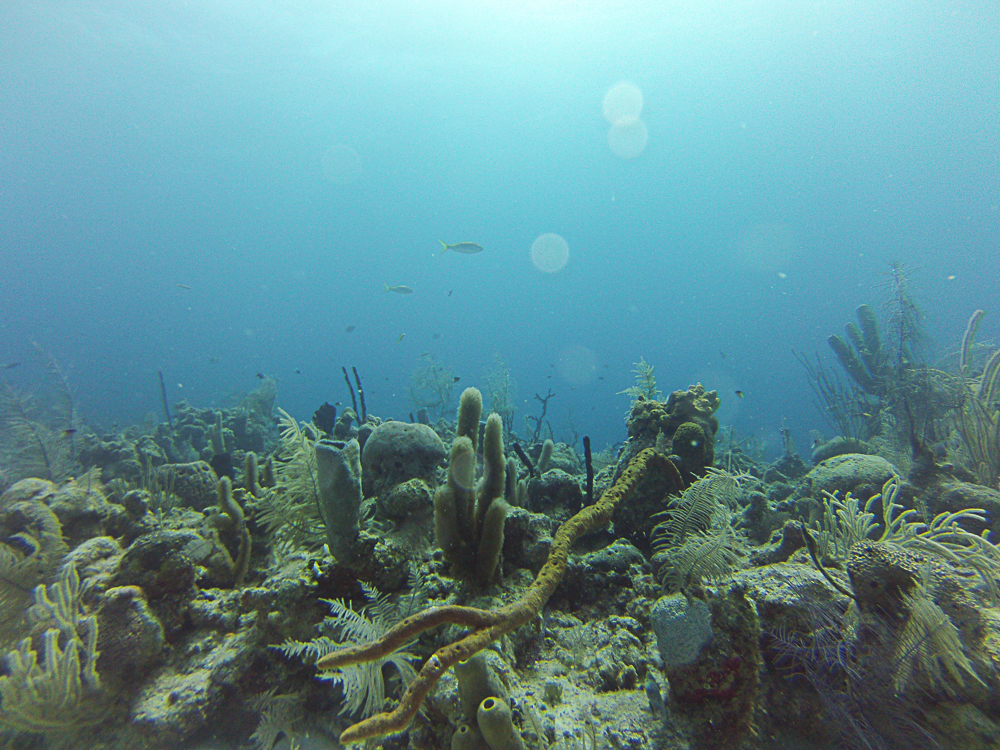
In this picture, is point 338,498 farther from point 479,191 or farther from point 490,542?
point 479,191

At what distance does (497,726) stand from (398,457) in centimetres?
350

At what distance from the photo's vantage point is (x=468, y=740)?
1.81 meters

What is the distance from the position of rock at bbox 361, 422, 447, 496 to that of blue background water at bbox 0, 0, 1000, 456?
38.3ft

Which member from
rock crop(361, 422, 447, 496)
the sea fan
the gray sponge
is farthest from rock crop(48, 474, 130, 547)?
the gray sponge

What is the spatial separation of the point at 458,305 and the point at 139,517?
140m

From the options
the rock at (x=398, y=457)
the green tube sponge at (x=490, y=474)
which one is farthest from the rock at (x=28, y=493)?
the green tube sponge at (x=490, y=474)

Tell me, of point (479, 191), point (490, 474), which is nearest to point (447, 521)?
point (490, 474)

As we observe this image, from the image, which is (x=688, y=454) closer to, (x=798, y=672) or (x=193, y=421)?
(x=798, y=672)

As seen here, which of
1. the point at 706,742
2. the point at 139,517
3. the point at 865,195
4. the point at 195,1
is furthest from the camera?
the point at 865,195

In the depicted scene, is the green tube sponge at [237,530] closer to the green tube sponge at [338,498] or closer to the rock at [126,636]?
the rock at [126,636]

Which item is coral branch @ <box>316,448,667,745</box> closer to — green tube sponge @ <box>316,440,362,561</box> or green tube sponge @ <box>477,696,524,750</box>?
green tube sponge @ <box>477,696,524,750</box>

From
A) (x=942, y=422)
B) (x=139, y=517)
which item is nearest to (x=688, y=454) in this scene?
(x=942, y=422)

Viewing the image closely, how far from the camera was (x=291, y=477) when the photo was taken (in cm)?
366

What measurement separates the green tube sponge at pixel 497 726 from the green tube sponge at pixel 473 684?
16cm
